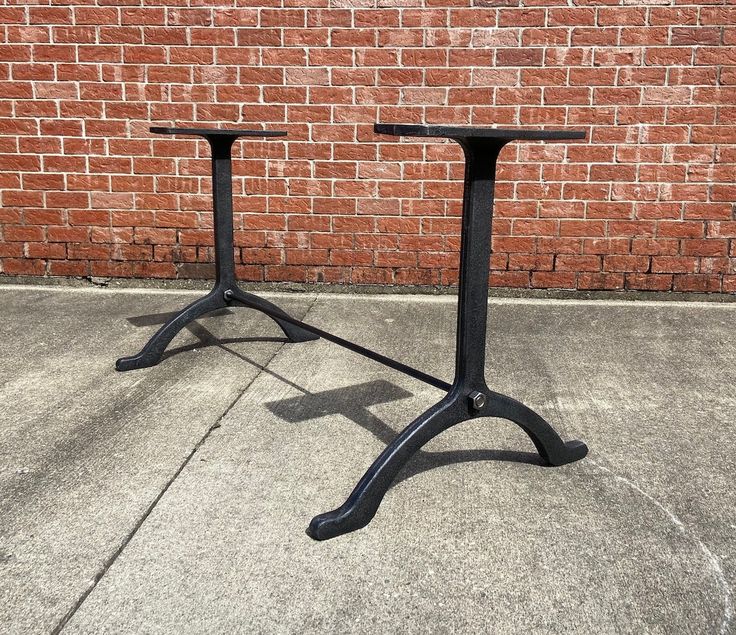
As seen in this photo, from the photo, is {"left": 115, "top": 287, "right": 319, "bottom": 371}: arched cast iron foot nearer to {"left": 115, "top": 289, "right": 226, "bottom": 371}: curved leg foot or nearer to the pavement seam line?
{"left": 115, "top": 289, "right": 226, "bottom": 371}: curved leg foot

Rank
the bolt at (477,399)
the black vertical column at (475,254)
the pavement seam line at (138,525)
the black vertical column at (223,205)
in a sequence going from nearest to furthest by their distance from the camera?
the pavement seam line at (138,525) < the black vertical column at (475,254) < the bolt at (477,399) < the black vertical column at (223,205)

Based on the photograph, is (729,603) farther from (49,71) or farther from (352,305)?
(49,71)

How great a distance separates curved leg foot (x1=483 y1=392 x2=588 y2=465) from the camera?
2.43 metres

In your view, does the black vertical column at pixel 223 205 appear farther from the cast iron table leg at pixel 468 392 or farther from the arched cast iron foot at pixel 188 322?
the cast iron table leg at pixel 468 392

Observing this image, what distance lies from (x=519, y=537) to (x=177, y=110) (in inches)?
143

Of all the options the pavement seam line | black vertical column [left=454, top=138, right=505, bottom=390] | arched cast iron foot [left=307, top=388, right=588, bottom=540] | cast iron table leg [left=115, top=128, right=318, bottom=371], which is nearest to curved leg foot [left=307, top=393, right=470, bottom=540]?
arched cast iron foot [left=307, top=388, right=588, bottom=540]

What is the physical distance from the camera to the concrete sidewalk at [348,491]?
71.1 inches

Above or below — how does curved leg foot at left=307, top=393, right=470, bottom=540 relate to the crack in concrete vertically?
above

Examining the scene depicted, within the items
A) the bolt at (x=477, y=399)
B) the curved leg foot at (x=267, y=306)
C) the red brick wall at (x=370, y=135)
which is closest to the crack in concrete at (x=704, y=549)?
the bolt at (x=477, y=399)

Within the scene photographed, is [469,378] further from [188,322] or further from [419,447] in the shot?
[188,322]

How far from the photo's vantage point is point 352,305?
4734 millimetres

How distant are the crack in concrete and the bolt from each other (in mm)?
486

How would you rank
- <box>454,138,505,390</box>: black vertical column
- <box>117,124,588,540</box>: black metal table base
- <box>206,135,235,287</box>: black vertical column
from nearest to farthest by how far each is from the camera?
<box>117,124,588,540</box>: black metal table base < <box>454,138,505,390</box>: black vertical column < <box>206,135,235,287</box>: black vertical column

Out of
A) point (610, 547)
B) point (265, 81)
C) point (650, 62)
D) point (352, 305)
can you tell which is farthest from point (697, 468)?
Answer: point (265, 81)
